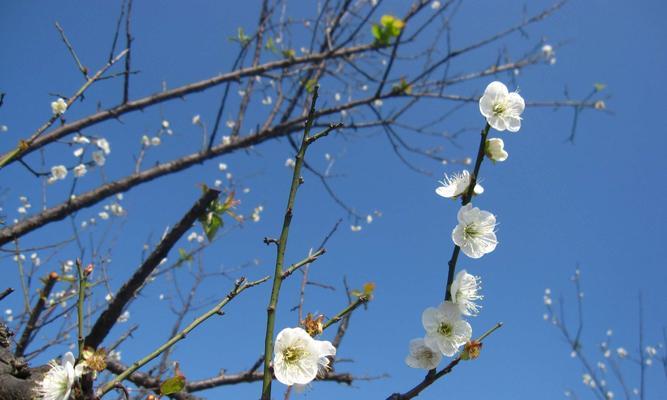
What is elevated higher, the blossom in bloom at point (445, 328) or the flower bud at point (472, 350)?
the blossom in bloom at point (445, 328)

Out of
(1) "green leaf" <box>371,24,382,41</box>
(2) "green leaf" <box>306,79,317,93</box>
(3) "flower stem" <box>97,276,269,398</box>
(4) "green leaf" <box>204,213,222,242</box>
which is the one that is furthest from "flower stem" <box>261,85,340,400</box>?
(2) "green leaf" <box>306,79,317,93</box>

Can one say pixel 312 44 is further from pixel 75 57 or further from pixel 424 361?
pixel 424 361

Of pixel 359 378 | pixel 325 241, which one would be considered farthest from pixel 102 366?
pixel 359 378

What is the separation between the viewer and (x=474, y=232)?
885 millimetres

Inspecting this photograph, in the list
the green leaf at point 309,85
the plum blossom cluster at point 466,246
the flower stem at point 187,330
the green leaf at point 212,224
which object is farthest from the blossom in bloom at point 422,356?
the green leaf at point 309,85

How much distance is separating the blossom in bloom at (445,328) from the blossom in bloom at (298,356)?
176 millimetres

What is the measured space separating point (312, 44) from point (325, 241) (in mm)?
2830

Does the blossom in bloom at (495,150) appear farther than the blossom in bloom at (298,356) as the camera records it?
Yes

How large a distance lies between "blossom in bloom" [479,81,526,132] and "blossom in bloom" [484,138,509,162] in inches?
2.5

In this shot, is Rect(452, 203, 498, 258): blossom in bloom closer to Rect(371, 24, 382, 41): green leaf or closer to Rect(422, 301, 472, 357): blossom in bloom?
Rect(422, 301, 472, 357): blossom in bloom

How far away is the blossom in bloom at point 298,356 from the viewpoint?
68cm

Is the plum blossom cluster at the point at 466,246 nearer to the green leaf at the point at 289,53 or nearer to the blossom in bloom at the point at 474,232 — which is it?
the blossom in bloom at the point at 474,232

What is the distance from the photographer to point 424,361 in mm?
776

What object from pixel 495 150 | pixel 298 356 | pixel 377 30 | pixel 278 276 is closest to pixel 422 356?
pixel 298 356
